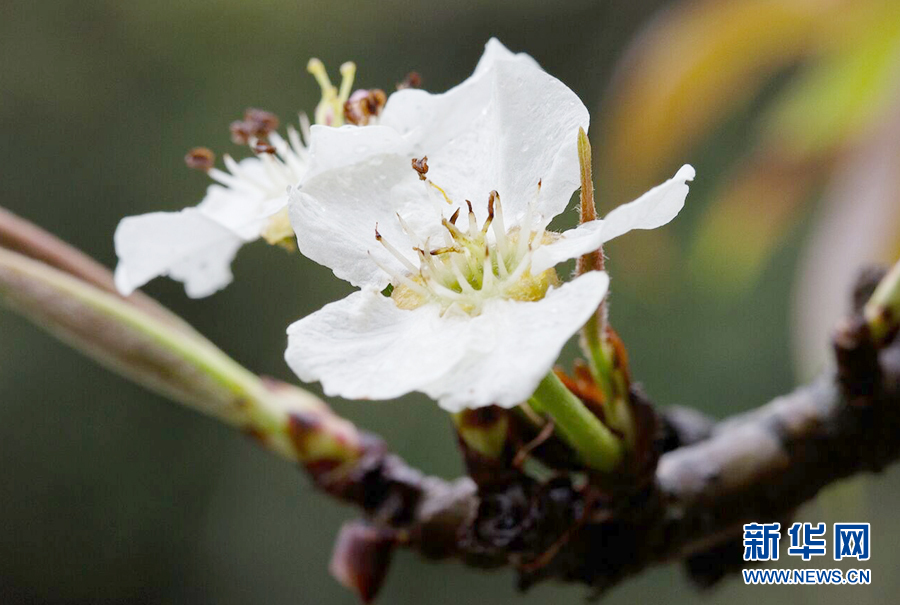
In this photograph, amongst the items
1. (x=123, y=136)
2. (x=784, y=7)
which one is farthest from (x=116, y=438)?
(x=784, y=7)

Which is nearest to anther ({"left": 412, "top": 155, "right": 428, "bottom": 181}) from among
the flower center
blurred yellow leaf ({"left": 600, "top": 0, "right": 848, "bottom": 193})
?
the flower center

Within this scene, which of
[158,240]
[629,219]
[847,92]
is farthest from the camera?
[847,92]

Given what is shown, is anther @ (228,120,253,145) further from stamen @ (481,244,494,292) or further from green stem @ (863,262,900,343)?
green stem @ (863,262,900,343)

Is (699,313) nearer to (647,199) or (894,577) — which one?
(894,577)

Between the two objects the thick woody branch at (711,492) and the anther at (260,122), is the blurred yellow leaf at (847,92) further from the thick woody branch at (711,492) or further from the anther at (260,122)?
the anther at (260,122)

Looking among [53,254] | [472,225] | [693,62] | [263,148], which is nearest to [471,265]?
[472,225]

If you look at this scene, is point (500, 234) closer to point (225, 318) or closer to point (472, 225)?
point (472, 225)
